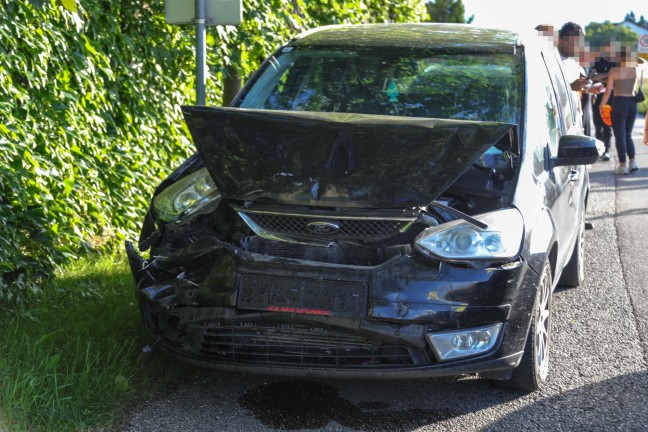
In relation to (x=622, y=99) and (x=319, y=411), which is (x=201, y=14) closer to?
(x=319, y=411)

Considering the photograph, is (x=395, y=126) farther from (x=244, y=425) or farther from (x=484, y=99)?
(x=244, y=425)

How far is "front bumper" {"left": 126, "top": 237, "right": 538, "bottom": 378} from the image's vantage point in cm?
403

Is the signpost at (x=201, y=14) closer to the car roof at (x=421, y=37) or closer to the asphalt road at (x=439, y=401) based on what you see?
the car roof at (x=421, y=37)

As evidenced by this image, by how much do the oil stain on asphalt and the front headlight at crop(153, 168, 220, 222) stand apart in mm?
985

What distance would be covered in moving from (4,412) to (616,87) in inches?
432

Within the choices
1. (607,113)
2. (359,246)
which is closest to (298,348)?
(359,246)

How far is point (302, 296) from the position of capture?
4078 mm

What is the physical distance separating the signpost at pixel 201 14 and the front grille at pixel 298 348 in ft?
9.21

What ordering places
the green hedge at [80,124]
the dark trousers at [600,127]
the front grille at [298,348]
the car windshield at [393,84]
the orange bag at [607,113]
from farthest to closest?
the dark trousers at [600,127]
the orange bag at [607,113]
the green hedge at [80,124]
the car windshield at [393,84]
the front grille at [298,348]

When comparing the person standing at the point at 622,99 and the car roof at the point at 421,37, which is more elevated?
the car roof at the point at 421,37

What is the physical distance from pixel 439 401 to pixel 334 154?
4.33 feet

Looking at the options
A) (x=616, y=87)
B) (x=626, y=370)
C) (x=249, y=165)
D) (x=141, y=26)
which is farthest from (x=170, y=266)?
(x=616, y=87)

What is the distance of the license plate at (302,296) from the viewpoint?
13.2ft

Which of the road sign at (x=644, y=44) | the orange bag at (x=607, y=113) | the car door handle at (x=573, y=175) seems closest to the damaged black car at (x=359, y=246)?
the car door handle at (x=573, y=175)
